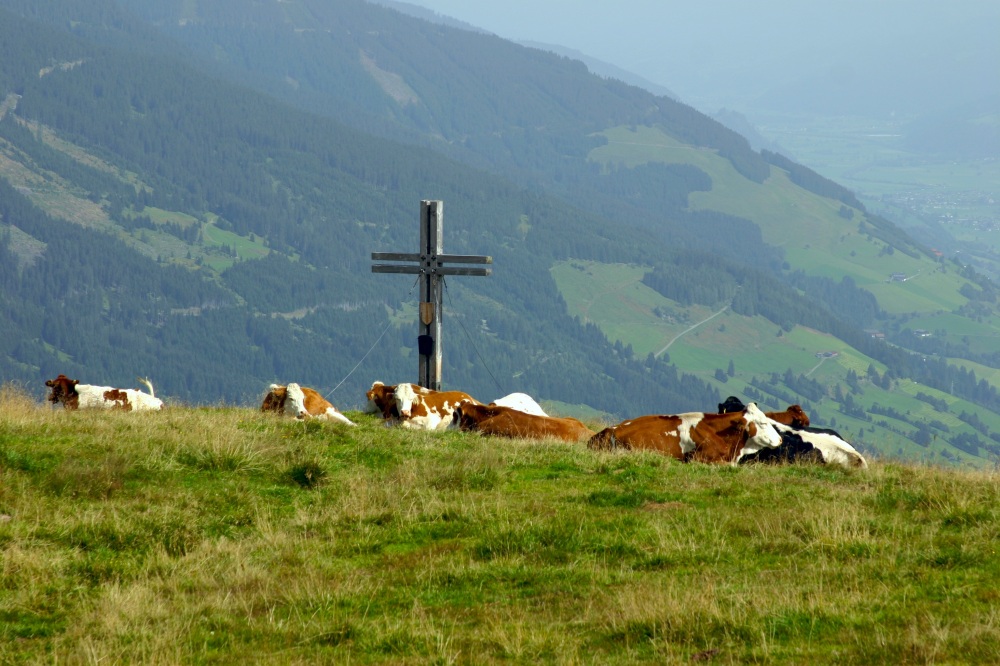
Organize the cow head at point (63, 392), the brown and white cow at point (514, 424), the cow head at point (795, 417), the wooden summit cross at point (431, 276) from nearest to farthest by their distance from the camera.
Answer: the cow head at point (795, 417) < the brown and white cow at point (514, 424) < the cow head at point (63, 392) < the wooden summit cross at point (431, 276)

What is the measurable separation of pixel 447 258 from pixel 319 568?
14.7 meters

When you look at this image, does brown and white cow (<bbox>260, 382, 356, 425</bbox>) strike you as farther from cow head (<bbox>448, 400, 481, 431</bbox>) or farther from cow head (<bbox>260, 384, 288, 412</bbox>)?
cow head (<bbox>448, 400, 481, 431</bbox>)

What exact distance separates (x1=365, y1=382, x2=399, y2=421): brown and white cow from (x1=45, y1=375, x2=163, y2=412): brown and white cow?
3858 millimetres

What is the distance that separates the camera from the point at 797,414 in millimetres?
19750

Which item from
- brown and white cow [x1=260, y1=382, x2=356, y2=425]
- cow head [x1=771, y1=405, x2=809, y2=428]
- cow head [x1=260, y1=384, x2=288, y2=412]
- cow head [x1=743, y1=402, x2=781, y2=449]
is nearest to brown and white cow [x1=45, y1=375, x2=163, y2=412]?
cow head [x1=260, y1=384, x2=288, y2=412]

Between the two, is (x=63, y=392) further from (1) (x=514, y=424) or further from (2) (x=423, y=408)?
(1) (x=514, y=424)

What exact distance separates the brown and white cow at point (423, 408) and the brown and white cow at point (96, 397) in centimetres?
448

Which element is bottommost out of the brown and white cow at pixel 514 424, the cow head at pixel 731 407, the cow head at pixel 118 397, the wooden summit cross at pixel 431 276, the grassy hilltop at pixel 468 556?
the grassy hilltop at pixel 468 556

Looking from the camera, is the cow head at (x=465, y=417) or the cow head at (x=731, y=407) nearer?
the cow head at (x=731, y=407)

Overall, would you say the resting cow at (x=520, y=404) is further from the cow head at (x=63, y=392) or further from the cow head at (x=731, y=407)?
the cow head at (x=63, y=392)

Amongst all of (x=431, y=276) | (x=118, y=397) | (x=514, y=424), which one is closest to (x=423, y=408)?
(x=514, y=424)

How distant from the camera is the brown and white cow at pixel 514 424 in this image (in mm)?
19938

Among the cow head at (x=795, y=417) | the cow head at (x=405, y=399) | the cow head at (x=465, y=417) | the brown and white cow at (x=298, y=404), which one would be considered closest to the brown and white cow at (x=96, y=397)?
the brown and white cow at (x=298, y=404)

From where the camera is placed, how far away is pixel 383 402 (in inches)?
861
